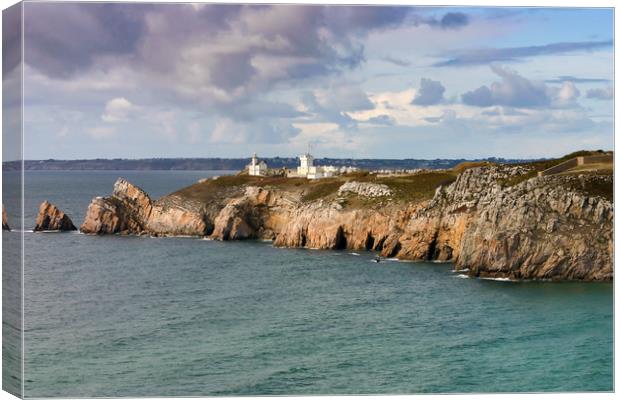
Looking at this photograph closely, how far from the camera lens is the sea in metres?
37.6

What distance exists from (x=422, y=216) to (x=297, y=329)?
3380cm

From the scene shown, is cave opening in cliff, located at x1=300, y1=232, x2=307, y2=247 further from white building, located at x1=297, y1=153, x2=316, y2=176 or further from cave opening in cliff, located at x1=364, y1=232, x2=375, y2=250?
white building, located at x1=297, y1=153, x2=316, y2=176

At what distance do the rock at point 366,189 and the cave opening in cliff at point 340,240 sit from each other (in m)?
6.44

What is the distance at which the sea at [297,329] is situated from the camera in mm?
37625

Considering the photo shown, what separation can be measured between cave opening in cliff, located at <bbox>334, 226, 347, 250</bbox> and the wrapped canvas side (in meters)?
56.9

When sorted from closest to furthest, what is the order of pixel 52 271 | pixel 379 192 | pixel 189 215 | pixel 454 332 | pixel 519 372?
pixel 519 372, pixel 454 332, pixel 52 271, pixel 379 192, pixel 189 215

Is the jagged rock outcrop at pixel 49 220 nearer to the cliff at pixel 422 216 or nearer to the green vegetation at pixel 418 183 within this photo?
the cliff at pixel 422 216

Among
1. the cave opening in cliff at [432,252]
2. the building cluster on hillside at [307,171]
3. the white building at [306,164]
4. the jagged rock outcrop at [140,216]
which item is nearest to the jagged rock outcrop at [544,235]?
the cave opening in cliff at [432,252]

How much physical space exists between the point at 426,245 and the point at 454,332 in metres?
31.5

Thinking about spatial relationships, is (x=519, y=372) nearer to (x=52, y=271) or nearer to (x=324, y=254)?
(x=52, y=271)

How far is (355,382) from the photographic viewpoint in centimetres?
3784

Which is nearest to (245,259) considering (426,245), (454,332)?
(426,245)

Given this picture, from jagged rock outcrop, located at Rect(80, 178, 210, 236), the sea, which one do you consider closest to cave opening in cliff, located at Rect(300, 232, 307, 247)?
the sea

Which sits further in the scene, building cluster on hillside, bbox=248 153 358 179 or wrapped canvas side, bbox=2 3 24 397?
building cluster on hillside, bbox=248 153 358 179
